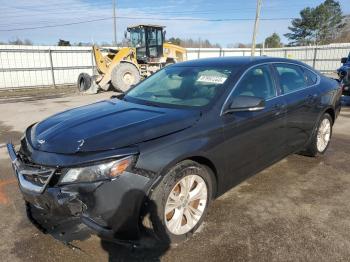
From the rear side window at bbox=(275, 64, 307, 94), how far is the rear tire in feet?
2.49

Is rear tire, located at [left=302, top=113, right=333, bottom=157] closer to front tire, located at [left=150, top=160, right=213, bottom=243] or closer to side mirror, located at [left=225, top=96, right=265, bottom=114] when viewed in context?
side mirror, located at [left=225, top=96, right=265, bottom=114]

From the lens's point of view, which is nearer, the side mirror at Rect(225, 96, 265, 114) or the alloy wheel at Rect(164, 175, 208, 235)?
the alloy wheel at Rect(164, 175, 208, 235)

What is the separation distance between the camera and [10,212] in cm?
370

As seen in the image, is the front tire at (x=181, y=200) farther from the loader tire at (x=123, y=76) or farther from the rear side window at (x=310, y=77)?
the loader tire at (x=123, y=76)

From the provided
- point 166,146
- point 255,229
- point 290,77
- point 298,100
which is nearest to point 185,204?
point 166,146

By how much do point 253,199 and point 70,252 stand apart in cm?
205

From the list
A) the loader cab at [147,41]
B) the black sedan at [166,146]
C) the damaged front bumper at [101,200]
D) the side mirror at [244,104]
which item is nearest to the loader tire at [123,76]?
the loader cab at [147,41]

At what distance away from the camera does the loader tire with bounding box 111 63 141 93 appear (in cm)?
1526

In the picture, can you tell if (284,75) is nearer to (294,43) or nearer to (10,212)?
(10,212)

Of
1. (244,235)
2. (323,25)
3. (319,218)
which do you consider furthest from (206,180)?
(323,25)

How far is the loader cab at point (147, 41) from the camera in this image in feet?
57.3

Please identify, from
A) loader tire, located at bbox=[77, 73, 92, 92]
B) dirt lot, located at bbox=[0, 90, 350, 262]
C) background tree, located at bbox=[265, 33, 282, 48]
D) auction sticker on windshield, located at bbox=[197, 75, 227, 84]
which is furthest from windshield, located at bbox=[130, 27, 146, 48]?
background tree, located at bbox=[265, 33, 282, 48]

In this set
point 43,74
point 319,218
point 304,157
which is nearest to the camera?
point 319,218

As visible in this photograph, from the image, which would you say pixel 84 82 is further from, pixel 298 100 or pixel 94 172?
pixel 94 172
